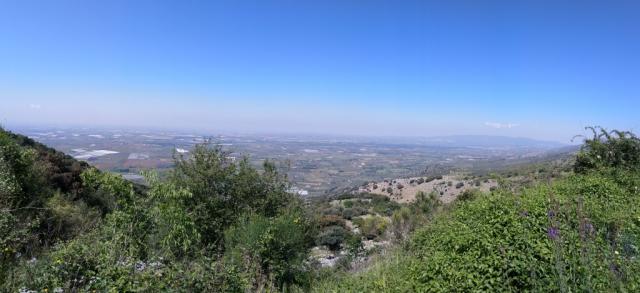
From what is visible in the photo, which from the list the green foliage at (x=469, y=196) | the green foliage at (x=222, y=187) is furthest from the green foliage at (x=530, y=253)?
the green foliage at (x=222, y=187)

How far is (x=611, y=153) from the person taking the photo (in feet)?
39.9

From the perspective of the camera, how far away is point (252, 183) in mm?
13531

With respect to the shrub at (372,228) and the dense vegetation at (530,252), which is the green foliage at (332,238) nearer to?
the shrub at (372,228)

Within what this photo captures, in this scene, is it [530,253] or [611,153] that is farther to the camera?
[611,153]

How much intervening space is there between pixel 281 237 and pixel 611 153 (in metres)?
10.8

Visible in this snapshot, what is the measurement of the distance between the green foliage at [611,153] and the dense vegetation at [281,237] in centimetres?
4

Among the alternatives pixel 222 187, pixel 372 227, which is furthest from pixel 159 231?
pixel 372 227

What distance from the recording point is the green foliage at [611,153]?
1176 centimetres

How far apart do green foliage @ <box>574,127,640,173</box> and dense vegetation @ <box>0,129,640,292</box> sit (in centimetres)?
4

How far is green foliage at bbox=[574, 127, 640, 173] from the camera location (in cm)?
1176

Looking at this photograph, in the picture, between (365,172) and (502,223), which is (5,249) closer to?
(502,223)

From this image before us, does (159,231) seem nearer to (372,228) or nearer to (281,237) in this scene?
(281,237)

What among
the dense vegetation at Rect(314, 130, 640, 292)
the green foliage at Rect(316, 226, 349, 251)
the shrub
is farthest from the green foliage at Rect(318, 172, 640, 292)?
the shrub

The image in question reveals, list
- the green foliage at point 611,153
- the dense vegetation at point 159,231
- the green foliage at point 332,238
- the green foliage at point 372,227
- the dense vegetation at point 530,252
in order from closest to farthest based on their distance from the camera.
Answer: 1. the dense vegetation at point 530,252
2. the dense vegetation at point 159,231
3. the green foliage at point 611,153
4. the green foliage at point 332,238
5. the green foliage at point 372,227
